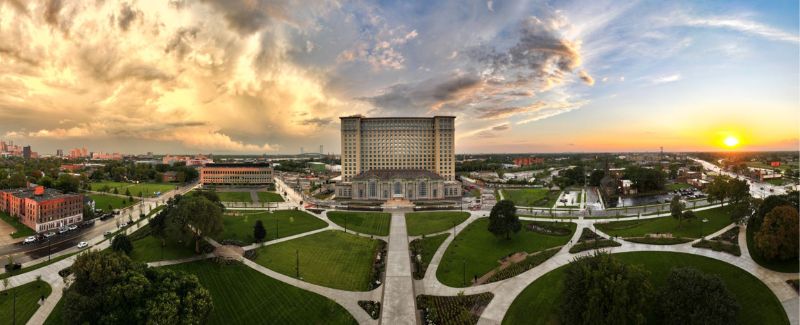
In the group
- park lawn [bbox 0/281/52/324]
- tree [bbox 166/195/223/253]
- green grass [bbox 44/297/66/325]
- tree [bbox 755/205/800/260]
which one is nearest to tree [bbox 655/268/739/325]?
tree [bbox 755/205/800/260]

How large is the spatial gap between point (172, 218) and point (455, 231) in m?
43.8

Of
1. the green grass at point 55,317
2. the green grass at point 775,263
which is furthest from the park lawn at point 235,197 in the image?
the green grass at point 775,263

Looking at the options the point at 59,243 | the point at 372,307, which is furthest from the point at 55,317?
the point at 372,307

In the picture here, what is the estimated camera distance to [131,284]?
27250 mm

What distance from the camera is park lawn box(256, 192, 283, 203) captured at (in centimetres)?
9344

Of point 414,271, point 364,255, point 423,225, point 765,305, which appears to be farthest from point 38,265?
point 765,305

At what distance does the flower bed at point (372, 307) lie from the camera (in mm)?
33000

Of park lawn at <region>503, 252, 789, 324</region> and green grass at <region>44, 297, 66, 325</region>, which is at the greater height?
park lawn at <region>503, 252, 789, 324</region>

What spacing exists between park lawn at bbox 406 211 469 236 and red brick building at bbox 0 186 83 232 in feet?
216

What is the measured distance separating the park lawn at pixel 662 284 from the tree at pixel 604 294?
320cm

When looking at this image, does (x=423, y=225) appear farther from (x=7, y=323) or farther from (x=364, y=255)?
(x=7, y=323)

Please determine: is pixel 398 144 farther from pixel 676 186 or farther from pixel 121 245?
pixel 676 186

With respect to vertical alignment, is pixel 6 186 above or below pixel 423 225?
above

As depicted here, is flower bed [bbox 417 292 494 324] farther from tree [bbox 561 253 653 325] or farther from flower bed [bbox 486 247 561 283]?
tree [bbox 561 253 653 325]
